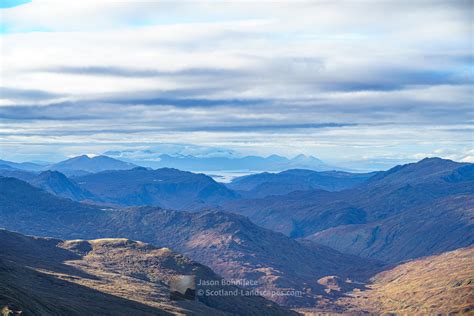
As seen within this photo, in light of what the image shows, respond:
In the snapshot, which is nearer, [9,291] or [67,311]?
[9,291]

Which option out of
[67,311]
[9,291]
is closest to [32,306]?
[9,291]

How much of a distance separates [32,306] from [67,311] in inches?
905

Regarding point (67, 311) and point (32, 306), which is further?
point (67, 311)

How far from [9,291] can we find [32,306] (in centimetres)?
937

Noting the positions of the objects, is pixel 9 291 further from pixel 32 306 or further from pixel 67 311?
pixel 67 311

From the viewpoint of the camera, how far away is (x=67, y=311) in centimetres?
19412

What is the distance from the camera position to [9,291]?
177125mm

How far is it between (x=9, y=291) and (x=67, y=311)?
2214 centimetres

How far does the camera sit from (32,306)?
17225cm
